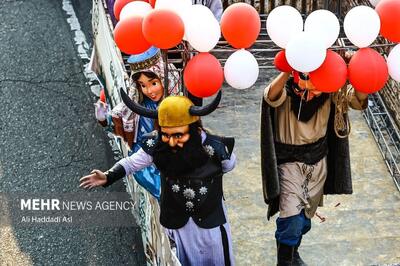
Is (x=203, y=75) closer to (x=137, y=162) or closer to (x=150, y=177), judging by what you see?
(x=137, y=162)

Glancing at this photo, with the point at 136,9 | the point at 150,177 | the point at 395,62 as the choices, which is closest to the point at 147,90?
the point at 150,177

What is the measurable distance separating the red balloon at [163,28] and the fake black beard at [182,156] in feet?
1.82

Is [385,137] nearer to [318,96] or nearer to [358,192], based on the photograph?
[358,192]

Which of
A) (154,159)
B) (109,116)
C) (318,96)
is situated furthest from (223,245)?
(109,116)

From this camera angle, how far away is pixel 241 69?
5312 millimetres

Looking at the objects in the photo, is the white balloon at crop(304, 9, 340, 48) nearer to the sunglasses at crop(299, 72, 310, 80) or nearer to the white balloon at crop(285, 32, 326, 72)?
the white balloon at crop(285, 32, 326, 72)

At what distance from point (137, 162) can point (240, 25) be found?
1.13m

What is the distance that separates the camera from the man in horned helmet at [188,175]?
540 centimetres

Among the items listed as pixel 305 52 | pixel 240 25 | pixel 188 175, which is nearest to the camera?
pixel 305 52

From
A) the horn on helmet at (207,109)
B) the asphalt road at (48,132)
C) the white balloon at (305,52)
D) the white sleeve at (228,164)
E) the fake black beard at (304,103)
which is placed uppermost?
the white balloon at (305,52)

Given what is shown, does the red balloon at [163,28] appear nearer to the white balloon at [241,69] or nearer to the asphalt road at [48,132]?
the white balloon at [241,69]

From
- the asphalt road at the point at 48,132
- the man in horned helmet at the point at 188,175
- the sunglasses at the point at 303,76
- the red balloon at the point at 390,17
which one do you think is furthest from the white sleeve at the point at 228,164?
the asphalt road at the point at 48,132

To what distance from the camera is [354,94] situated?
5.53 m

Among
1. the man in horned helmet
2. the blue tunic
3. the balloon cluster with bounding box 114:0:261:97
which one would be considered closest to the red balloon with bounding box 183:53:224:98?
the balloon cluster with bounding box 114:0:261:97
